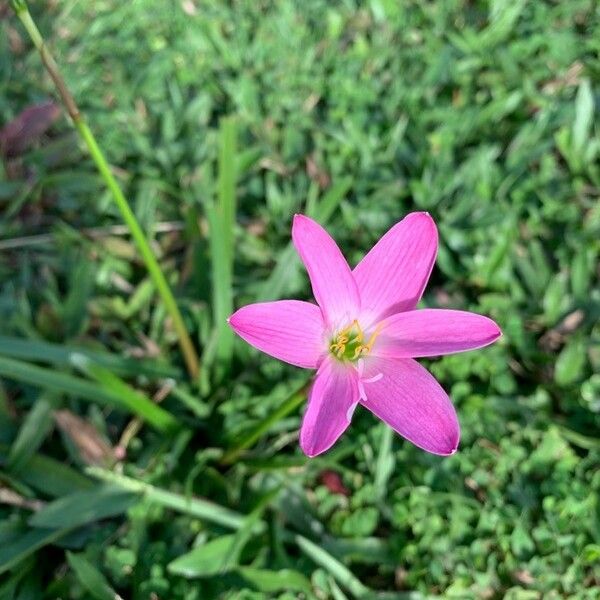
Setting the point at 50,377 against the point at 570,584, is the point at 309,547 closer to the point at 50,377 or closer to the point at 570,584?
the point at 570,584

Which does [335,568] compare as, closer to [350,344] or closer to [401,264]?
[350,344]

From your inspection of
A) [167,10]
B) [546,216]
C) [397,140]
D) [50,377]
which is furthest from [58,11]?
[546,216]

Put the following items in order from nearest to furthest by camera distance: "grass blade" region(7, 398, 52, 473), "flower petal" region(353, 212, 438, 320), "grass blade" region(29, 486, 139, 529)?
"flower petal" region(353, 212, 438, 320)
"grass blade" region(29, 486, 139, 529)
"grass blade" region(7, 398, 52, 473)

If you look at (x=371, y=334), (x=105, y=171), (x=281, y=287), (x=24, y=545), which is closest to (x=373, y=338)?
(x=371, y=334)

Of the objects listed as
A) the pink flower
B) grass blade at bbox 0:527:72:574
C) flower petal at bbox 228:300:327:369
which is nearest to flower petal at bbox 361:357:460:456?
the pink flower

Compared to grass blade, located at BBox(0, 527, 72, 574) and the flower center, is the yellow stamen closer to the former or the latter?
the flower center
